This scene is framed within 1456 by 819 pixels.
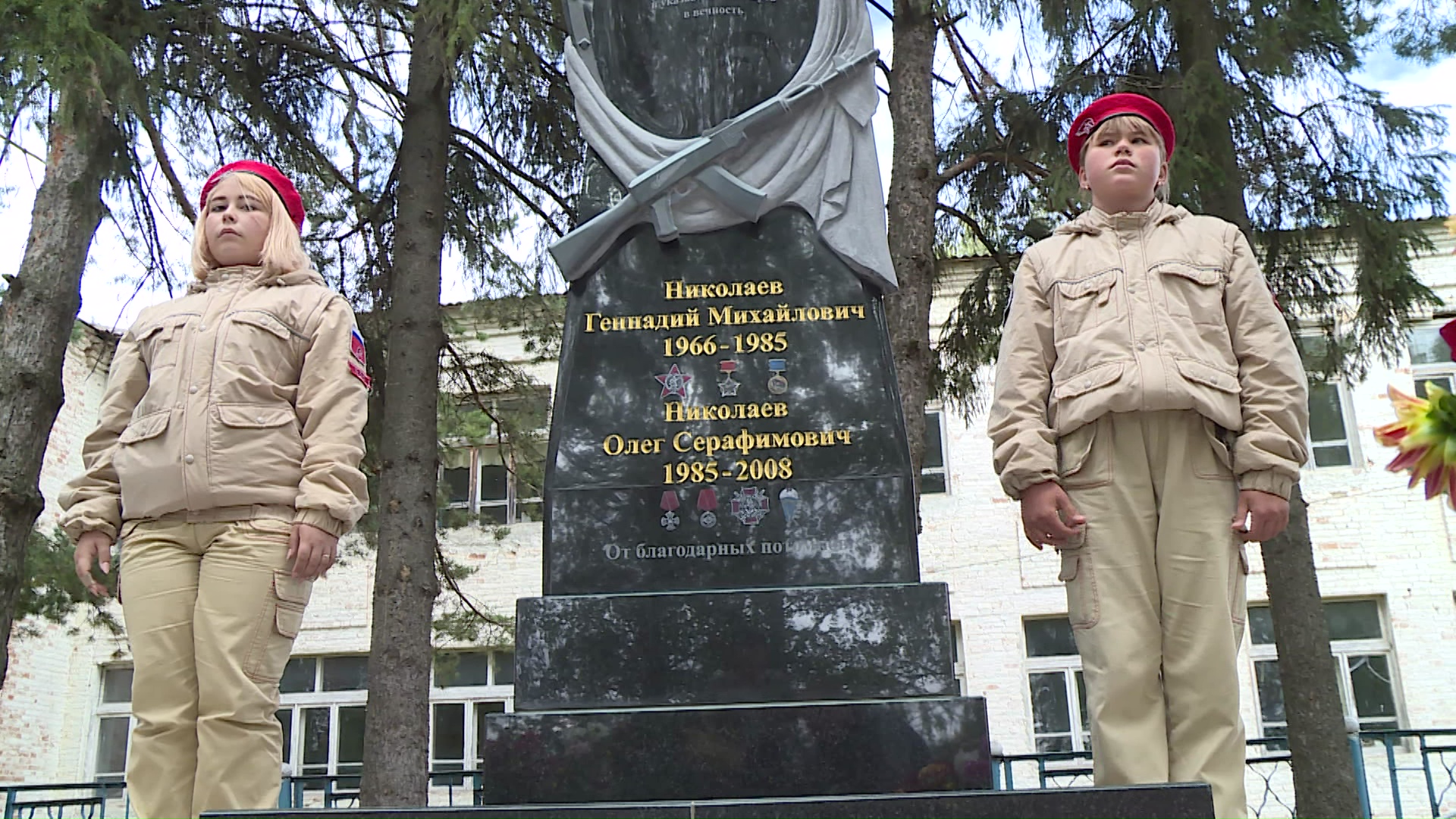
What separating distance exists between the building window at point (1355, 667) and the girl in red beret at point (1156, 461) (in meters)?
→ 9.75

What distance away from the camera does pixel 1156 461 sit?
110 inches

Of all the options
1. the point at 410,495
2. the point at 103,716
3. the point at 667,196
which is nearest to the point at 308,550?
the point at 667,196

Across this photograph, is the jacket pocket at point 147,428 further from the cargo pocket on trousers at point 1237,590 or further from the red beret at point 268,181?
the cargo pocket on trousers at point 1237,590

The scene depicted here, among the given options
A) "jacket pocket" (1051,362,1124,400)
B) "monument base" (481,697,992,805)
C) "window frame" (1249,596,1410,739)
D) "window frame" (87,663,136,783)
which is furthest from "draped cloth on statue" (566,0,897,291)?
"window frame" (87,663,136,783)

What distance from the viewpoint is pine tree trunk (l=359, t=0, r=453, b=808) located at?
6.09m

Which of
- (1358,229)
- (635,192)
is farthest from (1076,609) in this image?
(1358,229)

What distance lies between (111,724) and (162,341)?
1257 centimetres

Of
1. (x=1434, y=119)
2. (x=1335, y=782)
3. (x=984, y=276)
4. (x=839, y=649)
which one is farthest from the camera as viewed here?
(x=984, y=276)

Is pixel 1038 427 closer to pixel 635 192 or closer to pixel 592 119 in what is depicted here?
pixel 635 192

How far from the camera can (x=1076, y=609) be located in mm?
2803

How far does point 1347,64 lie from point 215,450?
6152 millimetres

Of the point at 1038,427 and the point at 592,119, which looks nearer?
the point at 1038,427

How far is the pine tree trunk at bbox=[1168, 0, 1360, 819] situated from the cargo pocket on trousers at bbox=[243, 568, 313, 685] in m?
4.59

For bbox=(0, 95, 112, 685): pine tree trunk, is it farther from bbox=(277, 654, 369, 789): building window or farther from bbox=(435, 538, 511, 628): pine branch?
bbox=(277, 654, 369, 789): building window
